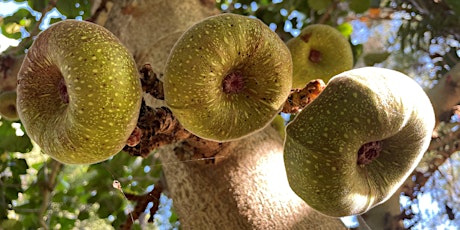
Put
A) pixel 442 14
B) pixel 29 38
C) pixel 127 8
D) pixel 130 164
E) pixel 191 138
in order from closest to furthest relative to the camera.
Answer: pixel 191 138
pixel 127 8
pixel 29 38
pixel 442 14
pixel 130 164

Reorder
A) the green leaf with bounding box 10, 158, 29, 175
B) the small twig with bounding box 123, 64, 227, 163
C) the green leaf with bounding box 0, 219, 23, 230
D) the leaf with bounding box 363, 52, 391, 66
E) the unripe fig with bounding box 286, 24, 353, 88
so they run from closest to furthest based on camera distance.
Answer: the small twig with bounding box 123, 64, 227, 163 → the unripe fig with bounding box 286, 24, 353, 88 → the leaf with bounding box 363, 52, 391, 66 → the green leaf with bounding box 0, 219, 23, 230 → the green leaf with bounding box 10, 158, 29, 175

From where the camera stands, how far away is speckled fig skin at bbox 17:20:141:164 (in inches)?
32.6

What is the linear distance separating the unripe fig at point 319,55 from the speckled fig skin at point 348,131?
0.40 metres

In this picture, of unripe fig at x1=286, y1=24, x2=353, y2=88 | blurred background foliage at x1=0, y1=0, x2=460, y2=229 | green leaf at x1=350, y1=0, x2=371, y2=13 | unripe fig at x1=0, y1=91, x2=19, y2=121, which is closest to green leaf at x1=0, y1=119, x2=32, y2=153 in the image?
blurred background foliage at x1=0, y1=0, x2=460, y2=229

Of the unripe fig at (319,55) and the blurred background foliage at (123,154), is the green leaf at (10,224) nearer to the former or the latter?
the blurred background foliage at (123,154)

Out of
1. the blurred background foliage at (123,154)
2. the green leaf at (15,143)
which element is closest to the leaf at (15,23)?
the blurred background foliage at (123,154)

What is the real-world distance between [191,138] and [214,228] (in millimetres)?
231

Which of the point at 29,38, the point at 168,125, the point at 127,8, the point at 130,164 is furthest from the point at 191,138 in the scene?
the point at 130,164

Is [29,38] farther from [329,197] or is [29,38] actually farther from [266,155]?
[329,197]

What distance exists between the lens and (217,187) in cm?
120

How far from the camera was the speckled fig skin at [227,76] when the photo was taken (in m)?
Result: 0.88

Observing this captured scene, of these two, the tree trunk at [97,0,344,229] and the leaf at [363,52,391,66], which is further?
the leaf at [363,52,391,66]

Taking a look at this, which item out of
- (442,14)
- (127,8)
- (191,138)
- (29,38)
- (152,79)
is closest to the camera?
(152,79)

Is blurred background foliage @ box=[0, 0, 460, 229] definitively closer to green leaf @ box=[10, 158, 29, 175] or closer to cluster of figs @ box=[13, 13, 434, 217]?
green leaf @ box=[10, 158, 29, 175]
